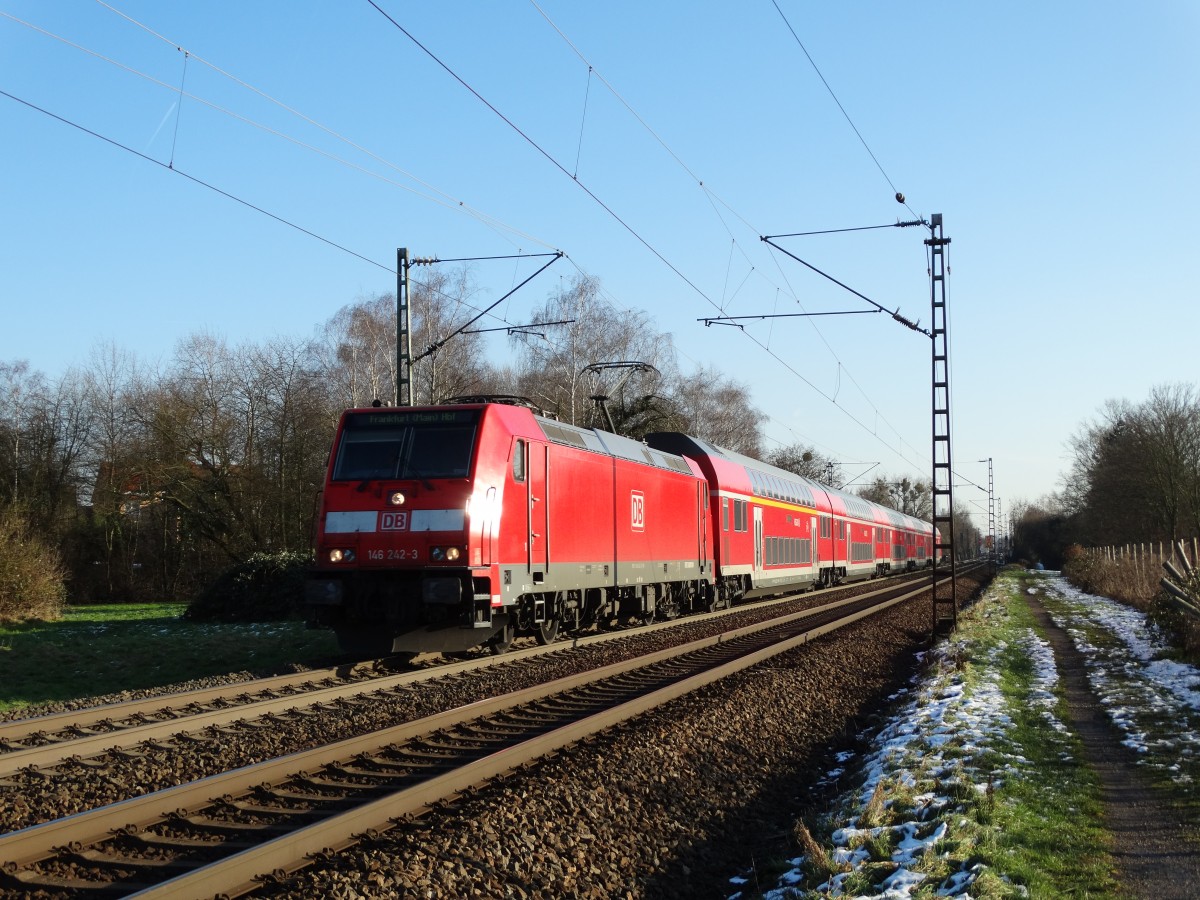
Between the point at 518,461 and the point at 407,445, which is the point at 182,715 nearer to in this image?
the point at 407,445

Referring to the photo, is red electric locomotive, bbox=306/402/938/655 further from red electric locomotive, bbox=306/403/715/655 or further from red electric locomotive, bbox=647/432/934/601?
red electric locomotive, bbox=647/432/934/601

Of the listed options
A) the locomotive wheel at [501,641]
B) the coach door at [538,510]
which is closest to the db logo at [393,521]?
the coach door at [538,510]

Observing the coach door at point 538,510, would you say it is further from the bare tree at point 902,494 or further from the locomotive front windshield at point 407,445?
the bare tree at point 902,494

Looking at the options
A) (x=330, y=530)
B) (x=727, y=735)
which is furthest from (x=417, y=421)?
(x=727, y=735)

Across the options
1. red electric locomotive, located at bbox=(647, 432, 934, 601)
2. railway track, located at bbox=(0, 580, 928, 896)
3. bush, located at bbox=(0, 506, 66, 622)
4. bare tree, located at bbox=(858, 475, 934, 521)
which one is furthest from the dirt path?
bare tree, located at bbox=(858, 475, 934, 521)

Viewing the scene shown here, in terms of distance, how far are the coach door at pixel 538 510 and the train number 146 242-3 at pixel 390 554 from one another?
6.22 ft

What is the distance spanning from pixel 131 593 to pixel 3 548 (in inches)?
815

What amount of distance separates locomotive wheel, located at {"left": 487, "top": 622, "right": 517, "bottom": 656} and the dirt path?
714 centimetres

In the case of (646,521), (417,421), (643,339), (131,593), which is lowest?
(131,593)

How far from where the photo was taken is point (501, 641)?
1470 cm

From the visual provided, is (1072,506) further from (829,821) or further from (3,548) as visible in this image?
(829,821)

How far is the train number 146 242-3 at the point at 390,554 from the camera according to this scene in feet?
42.1

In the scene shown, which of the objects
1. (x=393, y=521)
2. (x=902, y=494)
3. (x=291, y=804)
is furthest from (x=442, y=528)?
(x=902, y=494)

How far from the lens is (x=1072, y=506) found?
73.0 m
